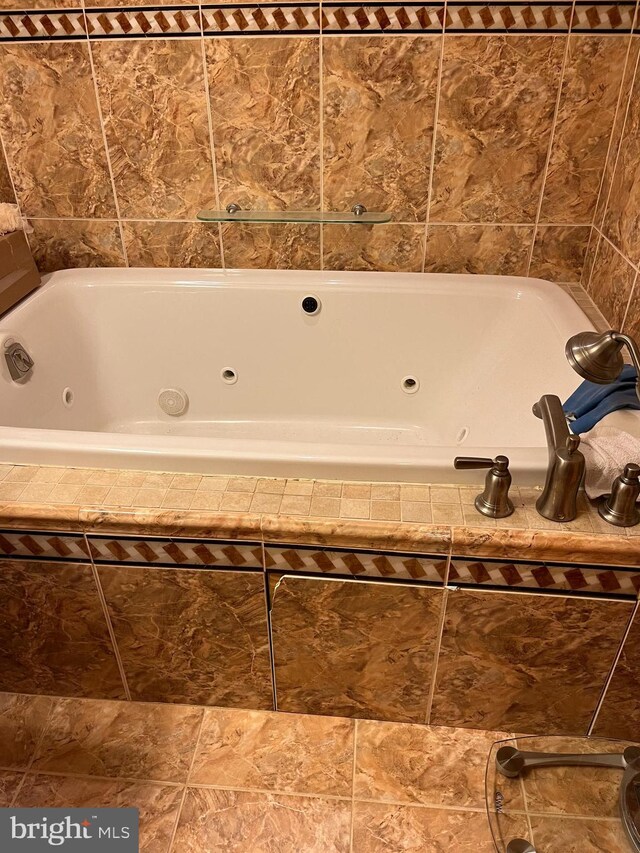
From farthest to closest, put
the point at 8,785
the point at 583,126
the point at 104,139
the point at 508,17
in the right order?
the point at 104,139 < the point at 583,126 < the point at 508,17 < the point at 8,785

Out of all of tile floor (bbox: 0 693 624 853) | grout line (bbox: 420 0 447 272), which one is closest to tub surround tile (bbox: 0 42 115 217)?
grout line (bbox: 420 0 447 272)

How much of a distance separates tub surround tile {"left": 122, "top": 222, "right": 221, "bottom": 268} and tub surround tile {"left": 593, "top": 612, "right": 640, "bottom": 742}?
56.8 inches

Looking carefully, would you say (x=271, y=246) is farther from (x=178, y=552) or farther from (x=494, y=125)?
(x=178, y=552)

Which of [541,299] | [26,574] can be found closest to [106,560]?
[26,574]

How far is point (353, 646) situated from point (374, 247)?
1.13m

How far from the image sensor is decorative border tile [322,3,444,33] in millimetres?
1505

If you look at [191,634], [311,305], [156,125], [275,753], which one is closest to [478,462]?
[191,634]

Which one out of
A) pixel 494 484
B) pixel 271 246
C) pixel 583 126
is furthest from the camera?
pixel 271 246

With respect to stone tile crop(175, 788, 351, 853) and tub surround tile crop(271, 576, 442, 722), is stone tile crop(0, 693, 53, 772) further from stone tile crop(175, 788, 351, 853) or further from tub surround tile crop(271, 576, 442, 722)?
tub surround tile crop(271, 576, 442, 722)

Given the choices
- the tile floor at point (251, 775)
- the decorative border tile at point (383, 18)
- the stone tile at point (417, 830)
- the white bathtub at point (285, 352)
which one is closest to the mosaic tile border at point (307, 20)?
the decorative border tile at point (383, 18)

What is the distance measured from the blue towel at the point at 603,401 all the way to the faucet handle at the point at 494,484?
→ 240 millimetres

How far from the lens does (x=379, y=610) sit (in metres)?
1.11

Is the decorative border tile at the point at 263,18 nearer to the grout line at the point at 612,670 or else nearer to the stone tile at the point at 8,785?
the grout line at the point at 612,670

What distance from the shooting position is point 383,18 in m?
1.52
